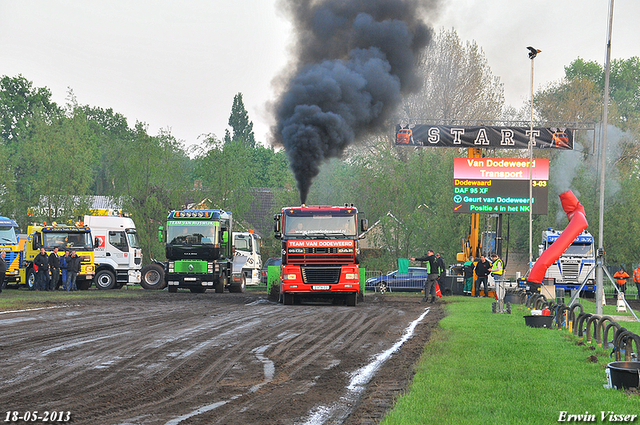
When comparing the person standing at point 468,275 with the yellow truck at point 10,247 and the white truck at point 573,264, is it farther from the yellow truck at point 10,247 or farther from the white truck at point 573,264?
the yellow truck at point 10,247

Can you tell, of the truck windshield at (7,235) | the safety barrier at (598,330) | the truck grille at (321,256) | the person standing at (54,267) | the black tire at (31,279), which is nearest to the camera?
the safety barrier at (598,330)

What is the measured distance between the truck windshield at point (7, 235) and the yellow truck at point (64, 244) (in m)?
0.84

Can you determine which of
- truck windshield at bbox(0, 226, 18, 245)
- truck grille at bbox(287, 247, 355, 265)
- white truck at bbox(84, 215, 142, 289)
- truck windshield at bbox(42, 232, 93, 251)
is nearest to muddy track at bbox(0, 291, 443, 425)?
truck grille at bbox(287, 247, 355, 265)

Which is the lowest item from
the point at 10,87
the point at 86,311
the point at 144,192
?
the point at 86,311

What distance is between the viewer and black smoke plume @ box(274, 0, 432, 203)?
28.5m

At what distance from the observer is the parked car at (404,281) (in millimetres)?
37125

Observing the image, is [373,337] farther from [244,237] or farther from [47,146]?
[47,146]

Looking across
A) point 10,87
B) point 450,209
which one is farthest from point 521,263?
point 10,87

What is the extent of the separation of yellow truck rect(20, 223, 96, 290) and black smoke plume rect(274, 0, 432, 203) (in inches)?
429

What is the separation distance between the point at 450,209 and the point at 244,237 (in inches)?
464

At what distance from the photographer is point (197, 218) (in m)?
32.3

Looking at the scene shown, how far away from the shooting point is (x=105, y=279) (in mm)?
35844

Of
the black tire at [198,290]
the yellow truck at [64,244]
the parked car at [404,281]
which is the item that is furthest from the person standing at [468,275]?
the yellow truck at [64,244]

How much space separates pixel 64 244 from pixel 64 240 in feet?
0.62
